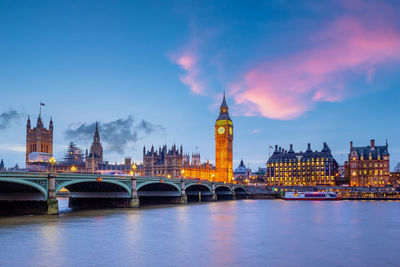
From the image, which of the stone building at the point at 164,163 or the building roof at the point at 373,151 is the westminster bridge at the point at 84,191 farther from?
the building roof at the point at 373,151

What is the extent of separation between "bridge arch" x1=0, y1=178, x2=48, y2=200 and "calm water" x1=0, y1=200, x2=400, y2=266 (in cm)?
387

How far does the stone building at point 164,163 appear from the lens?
6147 inches

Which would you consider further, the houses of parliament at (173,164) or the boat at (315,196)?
the houses of parliament at (173,164)

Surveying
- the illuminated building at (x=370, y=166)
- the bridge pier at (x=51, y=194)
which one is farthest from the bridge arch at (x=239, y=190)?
the bridge pier at (x=51, y=194)

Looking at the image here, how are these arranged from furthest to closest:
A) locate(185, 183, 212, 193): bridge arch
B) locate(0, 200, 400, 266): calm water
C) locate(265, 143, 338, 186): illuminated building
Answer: locate(265, 143, 338, 186): illuminated building, locate(185, 183, 212, 193): bridge arch, locate(0, 200, 400, 266): calm water

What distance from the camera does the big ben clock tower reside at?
612 ft

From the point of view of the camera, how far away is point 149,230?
132ft

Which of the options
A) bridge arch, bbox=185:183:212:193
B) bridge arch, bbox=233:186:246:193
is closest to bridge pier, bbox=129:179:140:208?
bridge arch, bbox=185:183:212:193

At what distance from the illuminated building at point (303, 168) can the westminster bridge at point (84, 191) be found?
255ft

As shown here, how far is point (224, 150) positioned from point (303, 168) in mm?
36138

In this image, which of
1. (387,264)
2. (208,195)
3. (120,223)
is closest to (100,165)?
(208,195)

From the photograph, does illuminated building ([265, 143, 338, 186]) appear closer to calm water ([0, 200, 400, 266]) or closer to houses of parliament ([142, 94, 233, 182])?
houses of parliament ([142, 94, 233, 182])

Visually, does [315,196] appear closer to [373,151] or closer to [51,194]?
[373,151]

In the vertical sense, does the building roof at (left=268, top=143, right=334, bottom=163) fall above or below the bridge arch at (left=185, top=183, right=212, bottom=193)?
above
